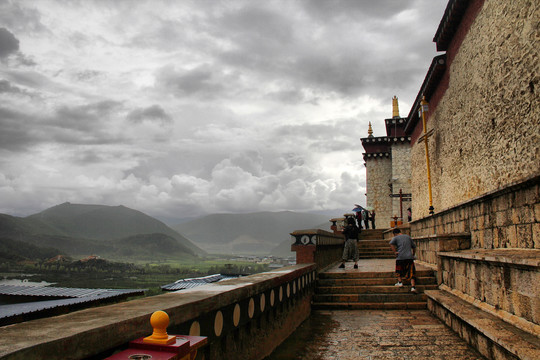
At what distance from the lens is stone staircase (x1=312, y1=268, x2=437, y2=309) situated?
8023mm

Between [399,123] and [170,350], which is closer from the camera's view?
[170,350]

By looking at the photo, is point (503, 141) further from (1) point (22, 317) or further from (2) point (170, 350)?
(1) point (22, 317)

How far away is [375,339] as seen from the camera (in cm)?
559

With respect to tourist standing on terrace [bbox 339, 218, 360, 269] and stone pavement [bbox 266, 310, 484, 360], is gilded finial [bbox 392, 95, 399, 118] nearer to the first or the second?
tourist standing on terrace [bbox 339, 218, 360, 269]

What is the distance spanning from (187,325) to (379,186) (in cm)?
3305

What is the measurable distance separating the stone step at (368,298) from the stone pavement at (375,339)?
59cm

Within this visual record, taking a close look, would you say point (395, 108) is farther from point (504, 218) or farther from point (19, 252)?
point (19, 252)

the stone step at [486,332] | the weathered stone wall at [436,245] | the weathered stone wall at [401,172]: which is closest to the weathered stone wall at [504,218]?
the weathered stone wall at [436,245]

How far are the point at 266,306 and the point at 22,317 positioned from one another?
7140 mm

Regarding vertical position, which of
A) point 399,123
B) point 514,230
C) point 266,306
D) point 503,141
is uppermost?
point 399,123

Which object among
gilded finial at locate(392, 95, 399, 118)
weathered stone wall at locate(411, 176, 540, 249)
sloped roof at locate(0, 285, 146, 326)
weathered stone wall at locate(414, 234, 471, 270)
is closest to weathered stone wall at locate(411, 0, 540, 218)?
weathered stone wall at locate(411, 176, 540, 249)

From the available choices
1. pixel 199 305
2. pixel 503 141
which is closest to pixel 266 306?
Result: pixel 199 305

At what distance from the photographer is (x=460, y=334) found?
556 cm

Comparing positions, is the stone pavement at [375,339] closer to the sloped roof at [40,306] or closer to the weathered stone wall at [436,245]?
the weathered stone wall at [436,245]
